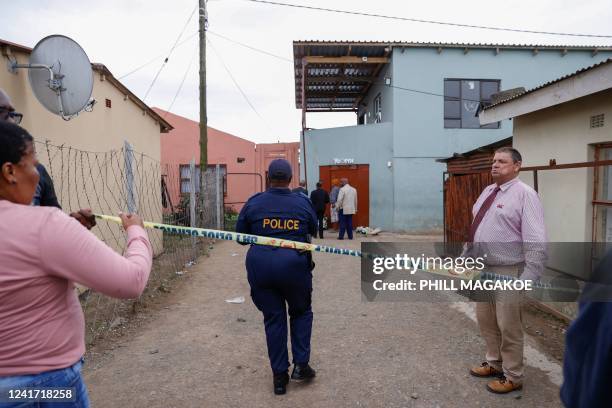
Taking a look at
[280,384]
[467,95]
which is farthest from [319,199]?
[280,384]

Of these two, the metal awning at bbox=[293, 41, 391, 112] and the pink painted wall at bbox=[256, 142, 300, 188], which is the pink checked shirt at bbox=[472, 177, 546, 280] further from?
the pink painted wall at bbox=[256, 142, 300, 188]

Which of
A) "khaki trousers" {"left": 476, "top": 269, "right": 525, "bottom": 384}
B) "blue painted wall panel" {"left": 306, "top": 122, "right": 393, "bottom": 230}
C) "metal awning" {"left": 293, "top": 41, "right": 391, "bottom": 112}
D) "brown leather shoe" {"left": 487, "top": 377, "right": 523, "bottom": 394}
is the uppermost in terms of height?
"metal awning" {"left": 293, "top": 41, "right": 391, "bottom": 112}

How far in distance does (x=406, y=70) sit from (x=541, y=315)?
988 centimetres

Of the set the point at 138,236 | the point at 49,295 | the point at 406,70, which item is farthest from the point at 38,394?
the point at 406,70

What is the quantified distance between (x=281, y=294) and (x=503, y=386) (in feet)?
6.03

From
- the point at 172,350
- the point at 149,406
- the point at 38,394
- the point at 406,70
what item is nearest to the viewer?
the point at 38,394

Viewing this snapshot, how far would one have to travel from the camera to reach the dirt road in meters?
3.20

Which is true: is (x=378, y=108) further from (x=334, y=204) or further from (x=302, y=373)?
(x=302, y=373)

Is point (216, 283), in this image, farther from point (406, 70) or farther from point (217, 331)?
point (406, 70)

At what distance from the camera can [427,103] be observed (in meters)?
13.4

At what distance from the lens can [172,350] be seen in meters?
4.11

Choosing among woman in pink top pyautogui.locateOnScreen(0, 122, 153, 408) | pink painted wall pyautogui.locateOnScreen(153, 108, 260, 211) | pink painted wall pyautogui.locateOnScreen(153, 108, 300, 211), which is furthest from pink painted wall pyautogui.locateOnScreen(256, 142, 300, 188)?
woman in pink top pyautogui.locateOnScreen(0, 122, 153, 408)

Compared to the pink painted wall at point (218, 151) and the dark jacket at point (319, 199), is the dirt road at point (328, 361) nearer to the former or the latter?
the dark jacket at point (319, 199)

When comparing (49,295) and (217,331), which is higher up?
(49,295)
